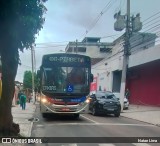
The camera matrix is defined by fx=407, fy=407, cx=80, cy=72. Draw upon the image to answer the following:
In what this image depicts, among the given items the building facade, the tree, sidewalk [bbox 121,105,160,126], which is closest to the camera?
the tree

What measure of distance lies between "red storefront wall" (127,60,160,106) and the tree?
94.5ft

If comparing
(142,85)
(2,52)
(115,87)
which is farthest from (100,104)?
(115,87)

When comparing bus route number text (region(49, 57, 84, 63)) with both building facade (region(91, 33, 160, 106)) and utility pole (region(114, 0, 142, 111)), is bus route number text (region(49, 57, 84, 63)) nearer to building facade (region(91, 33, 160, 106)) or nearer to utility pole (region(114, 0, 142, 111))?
utility pole (region(114, 0, 142, 111))

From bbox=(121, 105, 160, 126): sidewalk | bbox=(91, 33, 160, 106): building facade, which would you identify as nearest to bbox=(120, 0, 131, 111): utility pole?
bbox=(121, 105, 160, 126): sidewalk

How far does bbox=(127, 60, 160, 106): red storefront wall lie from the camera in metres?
40.9

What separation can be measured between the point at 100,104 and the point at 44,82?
6.82 meters

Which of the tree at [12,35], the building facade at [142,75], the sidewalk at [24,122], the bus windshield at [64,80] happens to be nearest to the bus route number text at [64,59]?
the bus windshield at [64,80]

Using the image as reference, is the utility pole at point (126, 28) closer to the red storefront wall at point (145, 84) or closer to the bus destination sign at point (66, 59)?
the red storefront wall at point (145, 84)

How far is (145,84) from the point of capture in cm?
4503

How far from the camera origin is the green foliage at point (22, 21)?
10948 millimetres

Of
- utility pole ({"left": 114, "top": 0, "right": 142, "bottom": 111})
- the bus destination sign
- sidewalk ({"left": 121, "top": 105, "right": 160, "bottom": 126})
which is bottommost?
sidewalk ({"left": 121, "top": 105, "right": 160, "bottom": 126})

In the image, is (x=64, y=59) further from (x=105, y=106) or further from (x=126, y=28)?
(x=126, y=28)

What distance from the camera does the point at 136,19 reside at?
34875 mm

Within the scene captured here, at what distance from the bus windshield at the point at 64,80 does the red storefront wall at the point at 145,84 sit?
1916cm
